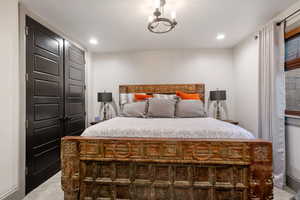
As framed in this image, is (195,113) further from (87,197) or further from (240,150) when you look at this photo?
(87,197)

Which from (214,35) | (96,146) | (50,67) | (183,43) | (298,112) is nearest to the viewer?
(96,146)

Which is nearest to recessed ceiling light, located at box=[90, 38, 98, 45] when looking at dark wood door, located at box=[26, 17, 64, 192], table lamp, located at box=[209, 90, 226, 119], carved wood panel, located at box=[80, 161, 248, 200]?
dark wood door, located at box=[26, 17, 64, 192]

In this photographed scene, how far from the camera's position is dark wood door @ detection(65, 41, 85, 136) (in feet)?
9.68

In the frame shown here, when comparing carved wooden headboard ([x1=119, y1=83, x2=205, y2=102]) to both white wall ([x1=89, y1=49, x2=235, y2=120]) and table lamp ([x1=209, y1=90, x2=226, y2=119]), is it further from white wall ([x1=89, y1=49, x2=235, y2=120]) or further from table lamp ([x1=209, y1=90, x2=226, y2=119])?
table lamp ([x1=209, y1=90, x2=226, y2=119])

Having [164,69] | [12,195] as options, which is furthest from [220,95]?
[12,195]

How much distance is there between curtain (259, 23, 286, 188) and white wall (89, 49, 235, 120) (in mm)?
1356

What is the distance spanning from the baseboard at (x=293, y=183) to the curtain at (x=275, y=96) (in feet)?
0.22

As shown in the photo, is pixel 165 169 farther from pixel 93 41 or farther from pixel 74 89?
pixel 93 41

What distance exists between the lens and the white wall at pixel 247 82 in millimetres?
2889

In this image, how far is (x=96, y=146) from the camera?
1.69 meters

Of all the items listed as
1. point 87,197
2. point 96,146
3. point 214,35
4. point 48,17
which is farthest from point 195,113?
point 48,17

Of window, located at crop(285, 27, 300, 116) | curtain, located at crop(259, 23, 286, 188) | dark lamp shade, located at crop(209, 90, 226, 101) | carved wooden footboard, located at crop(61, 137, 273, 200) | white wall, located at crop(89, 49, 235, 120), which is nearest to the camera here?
carved wooden footboard, located at crop(61, 137, 273, 200)

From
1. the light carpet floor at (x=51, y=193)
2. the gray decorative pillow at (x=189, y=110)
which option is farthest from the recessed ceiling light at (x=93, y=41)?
→ the light carpet floor at (x=51, y=193)

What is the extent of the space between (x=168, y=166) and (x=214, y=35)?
268cm
